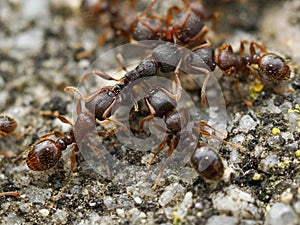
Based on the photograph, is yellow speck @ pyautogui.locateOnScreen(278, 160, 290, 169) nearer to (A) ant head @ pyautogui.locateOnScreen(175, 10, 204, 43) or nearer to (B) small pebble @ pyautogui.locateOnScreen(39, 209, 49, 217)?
(A) ant head @ pyautogui.locateOnScreen(175, 10, 204, 43)

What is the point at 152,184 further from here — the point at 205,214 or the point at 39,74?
the point at 39,74

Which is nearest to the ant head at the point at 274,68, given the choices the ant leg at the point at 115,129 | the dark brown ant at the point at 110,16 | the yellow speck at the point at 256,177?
the yellow speck at the point at 256,177

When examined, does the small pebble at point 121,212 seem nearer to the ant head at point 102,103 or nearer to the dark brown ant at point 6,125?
the ant head at point 102,103

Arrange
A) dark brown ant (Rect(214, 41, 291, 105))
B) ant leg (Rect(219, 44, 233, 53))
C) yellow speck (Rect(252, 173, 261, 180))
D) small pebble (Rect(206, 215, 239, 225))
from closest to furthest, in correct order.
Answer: small pebble (Rect(206, 215, 239, 225)), yellow speck (Rect(252, 173, 261, 180)), dark brown ant (Rect(214, 41, 291, 105)), ant leg (Rect(219, 44, 233, 53))

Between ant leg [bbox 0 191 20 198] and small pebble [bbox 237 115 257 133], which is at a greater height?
small pebble [bbox 237 115 257 133]

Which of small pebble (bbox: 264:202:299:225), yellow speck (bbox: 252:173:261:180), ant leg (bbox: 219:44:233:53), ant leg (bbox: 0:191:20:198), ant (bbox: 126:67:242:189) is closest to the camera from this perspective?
small pebble (bbox: 264:202:299:225)

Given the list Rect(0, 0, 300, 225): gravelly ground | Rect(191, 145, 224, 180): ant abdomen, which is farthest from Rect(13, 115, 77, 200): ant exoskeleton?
Rect(191, 145, 224, 180): ant abdomen

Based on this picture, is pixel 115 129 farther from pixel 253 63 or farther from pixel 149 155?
pixel 253 63
